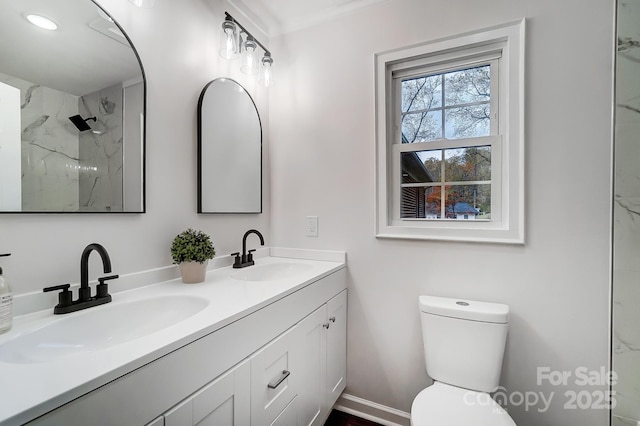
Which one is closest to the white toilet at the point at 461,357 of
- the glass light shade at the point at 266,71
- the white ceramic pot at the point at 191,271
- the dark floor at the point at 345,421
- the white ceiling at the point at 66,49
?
the dark floor at the point at 345,421

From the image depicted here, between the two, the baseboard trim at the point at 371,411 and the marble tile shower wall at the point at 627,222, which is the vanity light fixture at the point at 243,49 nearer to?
the marble tile shower wall at the point at 627,222

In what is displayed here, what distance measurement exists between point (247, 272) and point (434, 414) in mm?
1072

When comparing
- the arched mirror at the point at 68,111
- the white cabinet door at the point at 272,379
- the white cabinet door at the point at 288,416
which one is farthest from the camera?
the white cabinet door at the point at 288,416

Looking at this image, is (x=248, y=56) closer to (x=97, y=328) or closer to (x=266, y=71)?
(x=266, y=71)

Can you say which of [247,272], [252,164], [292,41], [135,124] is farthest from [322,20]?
[247,272]

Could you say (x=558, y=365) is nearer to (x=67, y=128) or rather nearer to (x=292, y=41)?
(x=67, y=128)

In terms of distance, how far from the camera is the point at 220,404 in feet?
2.65

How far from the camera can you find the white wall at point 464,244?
1.24m

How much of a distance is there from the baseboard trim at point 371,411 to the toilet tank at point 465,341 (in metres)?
0.44

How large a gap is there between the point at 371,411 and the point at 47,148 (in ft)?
6.47

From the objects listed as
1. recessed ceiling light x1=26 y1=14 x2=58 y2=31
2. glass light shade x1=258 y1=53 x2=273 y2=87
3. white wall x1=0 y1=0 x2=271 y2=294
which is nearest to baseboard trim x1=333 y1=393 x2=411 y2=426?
white wall x1=0 y1=0 x2=271 y2=294

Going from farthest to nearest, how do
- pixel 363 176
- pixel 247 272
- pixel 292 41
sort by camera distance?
pixel 292 41 → pixel 363 176 → pixel 247 272

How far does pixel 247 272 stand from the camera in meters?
1.55

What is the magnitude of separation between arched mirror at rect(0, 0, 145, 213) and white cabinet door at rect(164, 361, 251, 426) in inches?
29.6
